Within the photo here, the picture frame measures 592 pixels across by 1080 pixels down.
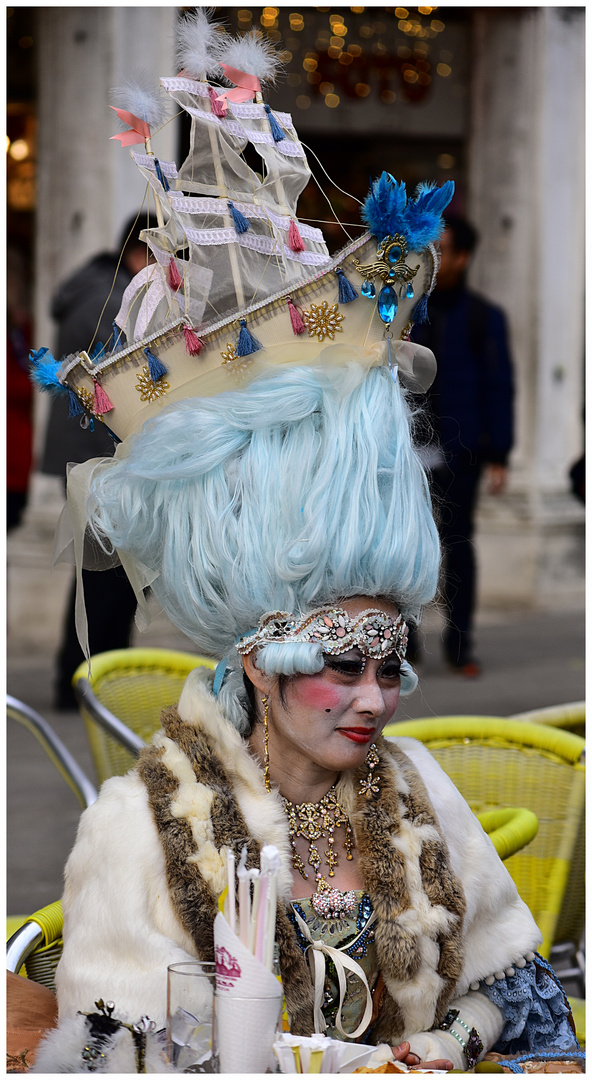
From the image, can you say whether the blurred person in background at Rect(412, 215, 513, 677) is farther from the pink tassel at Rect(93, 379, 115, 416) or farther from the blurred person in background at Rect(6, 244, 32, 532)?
the pink tassel at Rect(93, 379, 115, 416)

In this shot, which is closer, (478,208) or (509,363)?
(509,363)

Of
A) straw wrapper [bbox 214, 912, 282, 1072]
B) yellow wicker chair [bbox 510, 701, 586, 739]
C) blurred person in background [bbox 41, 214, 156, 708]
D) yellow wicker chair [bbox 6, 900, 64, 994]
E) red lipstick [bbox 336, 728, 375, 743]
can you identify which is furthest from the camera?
blurred person in background [bbox 41, 214, 156, 708]

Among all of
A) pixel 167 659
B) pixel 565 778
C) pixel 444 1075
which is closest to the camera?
pixel 444 1075

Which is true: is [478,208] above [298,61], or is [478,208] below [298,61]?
below

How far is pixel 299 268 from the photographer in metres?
1.86

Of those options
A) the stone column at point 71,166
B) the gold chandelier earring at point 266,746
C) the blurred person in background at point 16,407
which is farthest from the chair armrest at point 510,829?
the blurred person in background at point 16,407

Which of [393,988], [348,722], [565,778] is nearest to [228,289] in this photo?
[348,722]

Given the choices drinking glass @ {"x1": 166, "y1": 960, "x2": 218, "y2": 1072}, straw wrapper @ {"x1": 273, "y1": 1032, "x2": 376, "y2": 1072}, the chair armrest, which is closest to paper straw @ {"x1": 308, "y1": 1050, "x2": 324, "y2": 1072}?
straw wrapper @ {"x1": 273, "y1": 1032, "x2": 376, "y2": 1072}

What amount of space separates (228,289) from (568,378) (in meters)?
7.36

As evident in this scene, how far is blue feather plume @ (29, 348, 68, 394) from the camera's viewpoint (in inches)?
73.5

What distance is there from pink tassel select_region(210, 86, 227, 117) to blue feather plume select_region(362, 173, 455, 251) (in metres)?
0.30

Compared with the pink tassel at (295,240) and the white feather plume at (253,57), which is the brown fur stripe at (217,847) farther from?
the white feather plume at (253,57)

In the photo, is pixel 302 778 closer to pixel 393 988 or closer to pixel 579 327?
pixel 393 988

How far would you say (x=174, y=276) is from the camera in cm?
184
